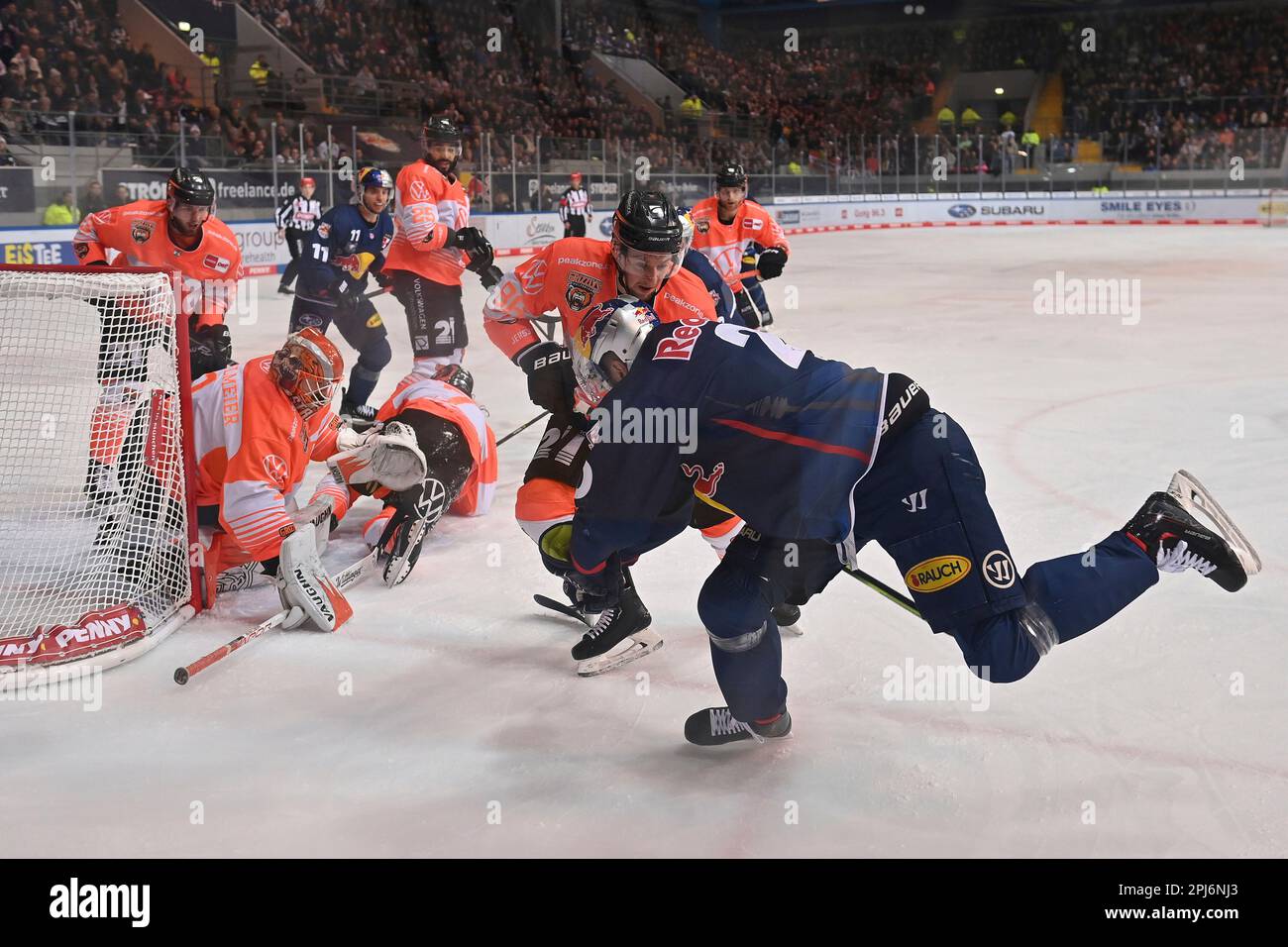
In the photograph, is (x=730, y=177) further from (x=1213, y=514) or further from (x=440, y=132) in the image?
(x=1213, y=514)

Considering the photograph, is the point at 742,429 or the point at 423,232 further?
the point at 423,232

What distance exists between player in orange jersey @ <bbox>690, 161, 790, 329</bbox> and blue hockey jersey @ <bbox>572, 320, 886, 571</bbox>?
15.4 feet

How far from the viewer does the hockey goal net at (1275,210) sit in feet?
67.4

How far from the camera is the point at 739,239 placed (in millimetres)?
7289

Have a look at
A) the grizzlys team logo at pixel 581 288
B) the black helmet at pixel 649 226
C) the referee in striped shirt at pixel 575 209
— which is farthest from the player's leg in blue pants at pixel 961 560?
the referee in striped shirt at pixel 575 209

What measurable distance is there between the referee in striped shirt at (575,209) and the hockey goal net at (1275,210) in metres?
11.9

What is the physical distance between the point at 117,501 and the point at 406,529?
2.84 feet

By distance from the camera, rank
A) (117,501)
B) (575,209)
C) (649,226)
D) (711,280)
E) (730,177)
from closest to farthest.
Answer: (649,226)
(117,501)
(711,280)
(730,177)
(575,209)

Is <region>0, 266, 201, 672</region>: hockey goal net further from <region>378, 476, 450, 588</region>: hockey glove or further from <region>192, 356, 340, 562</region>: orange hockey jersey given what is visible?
<region>378, 476, 450, 588</region>: hockey glove

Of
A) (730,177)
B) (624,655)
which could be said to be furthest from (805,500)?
(730,177)

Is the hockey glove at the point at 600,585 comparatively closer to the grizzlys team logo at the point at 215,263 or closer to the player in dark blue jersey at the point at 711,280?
the player in dark blue jersey at the point at 711,280

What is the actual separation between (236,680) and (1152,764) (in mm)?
2189

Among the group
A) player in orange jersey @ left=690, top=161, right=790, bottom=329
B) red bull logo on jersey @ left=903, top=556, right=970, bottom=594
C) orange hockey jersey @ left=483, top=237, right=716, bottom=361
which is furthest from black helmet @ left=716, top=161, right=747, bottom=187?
red bull logo on jersey @ left=903, top=556, right=970, bottom=594
